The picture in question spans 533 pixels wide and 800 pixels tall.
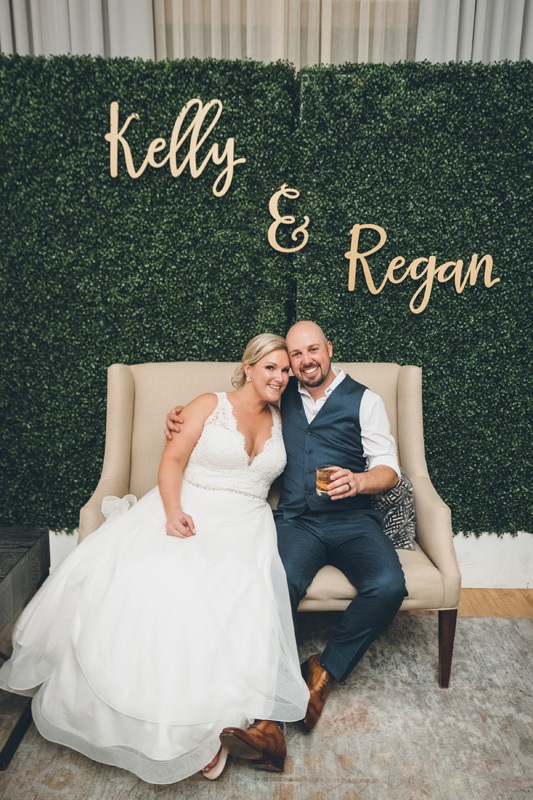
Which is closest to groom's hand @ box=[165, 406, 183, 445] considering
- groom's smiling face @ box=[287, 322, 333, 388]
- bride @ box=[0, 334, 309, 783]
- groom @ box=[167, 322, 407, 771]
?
groom @ box=[167, 322, 407, 771]

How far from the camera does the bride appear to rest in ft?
5.64

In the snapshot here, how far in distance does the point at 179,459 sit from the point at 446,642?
1.22m

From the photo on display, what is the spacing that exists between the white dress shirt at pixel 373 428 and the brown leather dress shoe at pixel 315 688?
29.6 inches

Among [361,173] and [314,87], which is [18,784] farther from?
[314,87]

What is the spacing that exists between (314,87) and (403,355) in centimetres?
132

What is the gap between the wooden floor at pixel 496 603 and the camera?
2904 millimetres

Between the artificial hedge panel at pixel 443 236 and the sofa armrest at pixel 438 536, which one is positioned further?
the artificial hedge panel at pixel 443 236

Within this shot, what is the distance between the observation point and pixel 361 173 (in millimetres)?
2822

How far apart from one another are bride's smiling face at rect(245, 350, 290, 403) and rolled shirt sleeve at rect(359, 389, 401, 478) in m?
0.34

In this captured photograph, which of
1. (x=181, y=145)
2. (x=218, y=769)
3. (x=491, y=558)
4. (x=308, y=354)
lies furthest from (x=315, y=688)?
(x=181, y=145)

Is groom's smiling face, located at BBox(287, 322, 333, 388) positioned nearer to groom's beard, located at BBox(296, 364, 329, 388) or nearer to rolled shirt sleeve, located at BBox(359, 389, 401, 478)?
groom's beard, located at BBox(296, 364, 329, 388)

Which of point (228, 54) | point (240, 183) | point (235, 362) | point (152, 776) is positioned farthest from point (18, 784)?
point (228, 54)

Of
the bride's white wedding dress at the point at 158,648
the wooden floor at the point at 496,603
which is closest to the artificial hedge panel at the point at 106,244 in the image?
the bride's white wedding dress at the point at 158,648

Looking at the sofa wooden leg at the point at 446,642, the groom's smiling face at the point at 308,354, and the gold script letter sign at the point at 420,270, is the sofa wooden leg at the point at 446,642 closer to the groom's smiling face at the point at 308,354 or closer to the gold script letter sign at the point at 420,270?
the groom's smiling face at the point at 308,354
